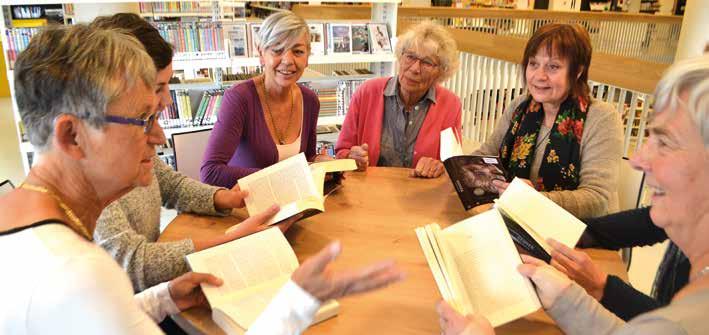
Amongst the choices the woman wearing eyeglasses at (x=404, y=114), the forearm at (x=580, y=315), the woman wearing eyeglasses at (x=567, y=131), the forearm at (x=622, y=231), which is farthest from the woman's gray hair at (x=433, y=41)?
the forearm at (x=580, y=315)

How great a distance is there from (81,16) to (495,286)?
371 cm

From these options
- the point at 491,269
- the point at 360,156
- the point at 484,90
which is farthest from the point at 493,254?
the point at 484,90

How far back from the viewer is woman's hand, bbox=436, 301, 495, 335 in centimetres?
108

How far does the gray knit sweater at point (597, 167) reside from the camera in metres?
1.84

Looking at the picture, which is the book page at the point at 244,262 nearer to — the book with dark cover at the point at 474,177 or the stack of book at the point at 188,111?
the book with dark cover at the point at 474,177

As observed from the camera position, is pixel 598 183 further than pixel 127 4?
No

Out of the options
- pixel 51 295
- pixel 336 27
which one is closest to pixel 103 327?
pixel 51 295

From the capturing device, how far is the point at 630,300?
4.30ft

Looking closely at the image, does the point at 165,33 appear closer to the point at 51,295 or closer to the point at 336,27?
the point at 336,27

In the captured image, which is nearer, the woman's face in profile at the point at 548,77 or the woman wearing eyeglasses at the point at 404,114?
the woman's face in profile at the point at 548,77

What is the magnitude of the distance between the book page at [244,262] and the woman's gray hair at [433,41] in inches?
56.3

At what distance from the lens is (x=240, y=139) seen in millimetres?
2367

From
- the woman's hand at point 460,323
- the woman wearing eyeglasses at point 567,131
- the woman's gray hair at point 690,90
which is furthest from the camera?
the woman wearing eyeglasses at point 567,131

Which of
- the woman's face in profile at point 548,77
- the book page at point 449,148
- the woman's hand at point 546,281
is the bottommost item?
the woman's hand at point 546,281
